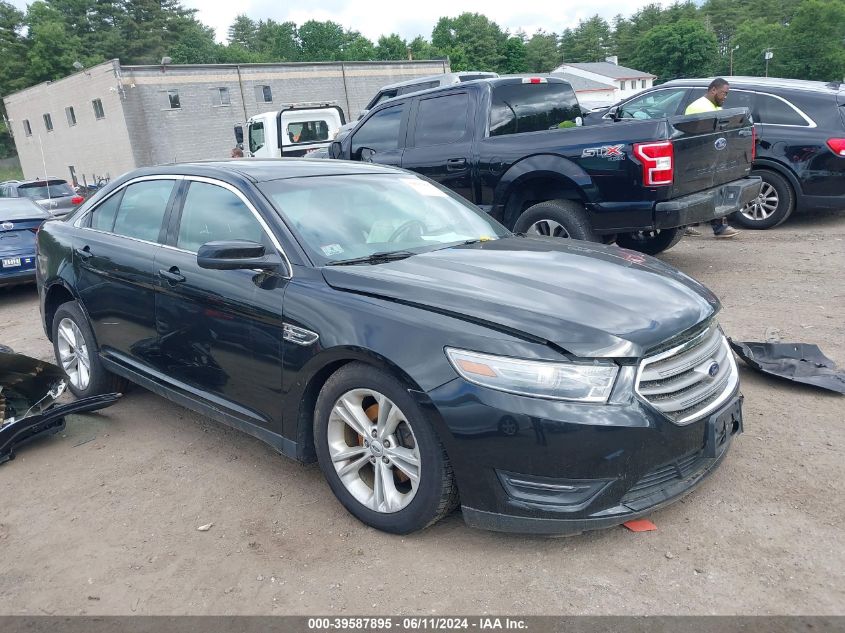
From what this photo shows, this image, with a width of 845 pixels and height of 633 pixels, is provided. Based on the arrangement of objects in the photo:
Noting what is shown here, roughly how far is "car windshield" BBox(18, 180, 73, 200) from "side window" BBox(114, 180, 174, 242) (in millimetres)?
11892

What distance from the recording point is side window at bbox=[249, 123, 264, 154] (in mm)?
16328

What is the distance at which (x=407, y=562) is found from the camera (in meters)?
2.91

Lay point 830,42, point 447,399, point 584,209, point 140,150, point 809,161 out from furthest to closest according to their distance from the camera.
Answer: point 830,42, point 140,150, point 809,161, point 584,209, point 447,399

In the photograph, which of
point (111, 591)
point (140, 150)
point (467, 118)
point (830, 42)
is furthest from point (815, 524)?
point (830, 42)

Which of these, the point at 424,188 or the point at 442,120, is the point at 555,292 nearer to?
the point at 424,188

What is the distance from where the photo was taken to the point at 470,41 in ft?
312

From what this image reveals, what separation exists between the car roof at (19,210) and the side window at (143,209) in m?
5.55

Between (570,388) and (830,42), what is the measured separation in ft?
274

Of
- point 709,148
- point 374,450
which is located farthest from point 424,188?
point 709,148

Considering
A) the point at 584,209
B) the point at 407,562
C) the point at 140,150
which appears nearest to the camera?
the point at 407,562

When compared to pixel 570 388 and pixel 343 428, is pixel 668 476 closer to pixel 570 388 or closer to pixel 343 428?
pixel 570 388

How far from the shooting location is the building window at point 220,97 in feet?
134

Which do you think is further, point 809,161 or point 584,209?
point 809,161

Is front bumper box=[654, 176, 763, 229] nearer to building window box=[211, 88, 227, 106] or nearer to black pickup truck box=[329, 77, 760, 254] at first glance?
black pickup truck box=[329, 77, 760, 254]
